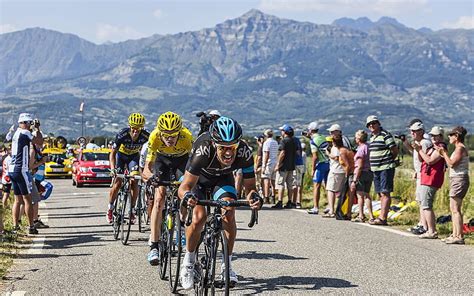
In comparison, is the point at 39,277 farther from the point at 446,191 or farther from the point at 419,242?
the point at 446,191

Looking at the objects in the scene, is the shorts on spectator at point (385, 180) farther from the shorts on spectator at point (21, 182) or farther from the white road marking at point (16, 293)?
the white road marking at point (16, 293)

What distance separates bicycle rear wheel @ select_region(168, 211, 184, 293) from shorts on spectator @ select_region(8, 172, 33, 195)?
4.21 meters

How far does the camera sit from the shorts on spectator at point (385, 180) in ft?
46.1

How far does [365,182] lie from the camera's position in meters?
14.7

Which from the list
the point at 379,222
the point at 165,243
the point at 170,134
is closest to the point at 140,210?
the point at 170,134

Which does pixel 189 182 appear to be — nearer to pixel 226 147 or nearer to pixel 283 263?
pixel 226 147

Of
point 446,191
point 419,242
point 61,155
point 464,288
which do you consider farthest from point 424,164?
point 61,155

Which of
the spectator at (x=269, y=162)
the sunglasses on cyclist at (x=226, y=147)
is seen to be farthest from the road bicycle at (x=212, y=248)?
the spectator at (x=269, y=162)

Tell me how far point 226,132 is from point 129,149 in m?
5.65

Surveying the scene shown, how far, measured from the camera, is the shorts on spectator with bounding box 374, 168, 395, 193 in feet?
46.1

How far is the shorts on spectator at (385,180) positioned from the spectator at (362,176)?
39cm

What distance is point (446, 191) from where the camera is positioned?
18.3m

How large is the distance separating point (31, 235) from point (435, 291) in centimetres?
714

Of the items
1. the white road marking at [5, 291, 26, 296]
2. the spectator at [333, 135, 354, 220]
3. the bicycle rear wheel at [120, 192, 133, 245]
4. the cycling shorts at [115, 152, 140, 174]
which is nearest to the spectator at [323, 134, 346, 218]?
the spectator at [333, 135, 354, 220]
